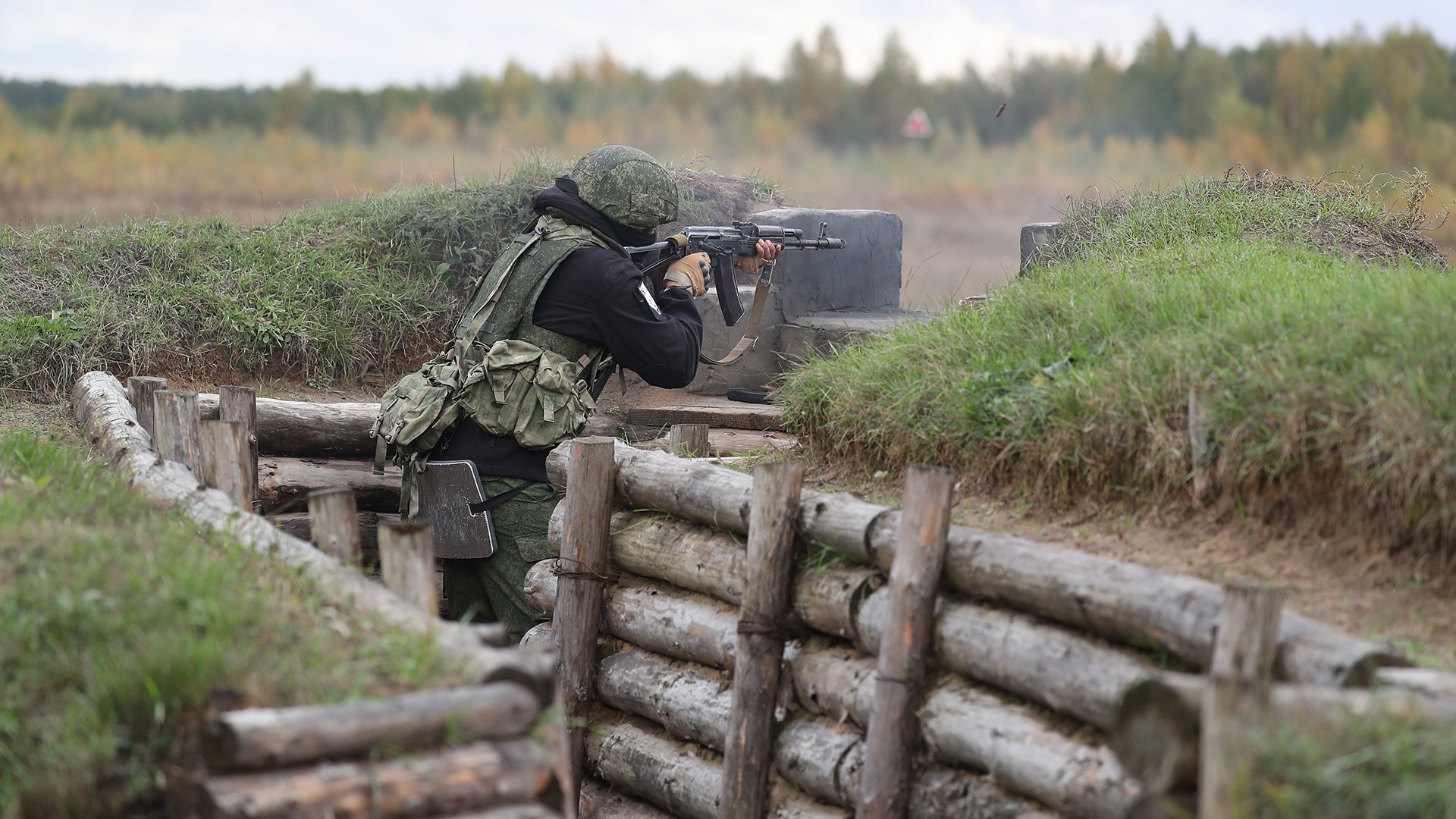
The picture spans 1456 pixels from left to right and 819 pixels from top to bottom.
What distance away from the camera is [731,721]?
4.91m

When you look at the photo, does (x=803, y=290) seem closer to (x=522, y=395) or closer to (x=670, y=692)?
(x=522, y=395)

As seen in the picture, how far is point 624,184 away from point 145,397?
2880mm

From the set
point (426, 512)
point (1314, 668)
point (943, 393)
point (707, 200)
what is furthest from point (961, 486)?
point (707, 200)

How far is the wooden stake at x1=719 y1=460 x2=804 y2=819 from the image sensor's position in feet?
15.6

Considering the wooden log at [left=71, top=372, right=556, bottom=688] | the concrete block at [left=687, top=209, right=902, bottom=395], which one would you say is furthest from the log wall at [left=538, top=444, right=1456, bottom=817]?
the concrete block at [left=687, top=209, right=902, bottom=395]

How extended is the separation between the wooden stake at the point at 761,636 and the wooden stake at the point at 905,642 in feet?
2.08

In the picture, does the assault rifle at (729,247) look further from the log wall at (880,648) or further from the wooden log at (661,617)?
the wooden log at (661,617)

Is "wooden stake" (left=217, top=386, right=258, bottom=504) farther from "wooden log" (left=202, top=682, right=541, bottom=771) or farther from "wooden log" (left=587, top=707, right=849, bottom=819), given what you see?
"wooden log" (left=202, top=682, right=541, bottom=771)

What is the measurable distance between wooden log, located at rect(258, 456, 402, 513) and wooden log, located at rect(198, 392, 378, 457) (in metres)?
0.08

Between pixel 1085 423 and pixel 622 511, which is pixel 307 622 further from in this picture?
pixel 1085 423

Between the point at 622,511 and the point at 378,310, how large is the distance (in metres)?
4.01

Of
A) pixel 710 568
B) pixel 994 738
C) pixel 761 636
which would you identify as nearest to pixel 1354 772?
pixel 994 738

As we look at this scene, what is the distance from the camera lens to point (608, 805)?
5738 mm

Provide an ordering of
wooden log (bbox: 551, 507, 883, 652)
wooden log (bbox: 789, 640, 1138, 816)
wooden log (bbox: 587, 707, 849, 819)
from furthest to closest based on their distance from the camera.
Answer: wooden log (bbox: 587, 707, 849, 819), wooden log (bbox: 551, 507, 883, 652), wooden log (bbox: 789, 640, 1138, 816)
